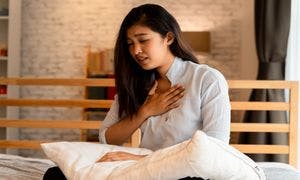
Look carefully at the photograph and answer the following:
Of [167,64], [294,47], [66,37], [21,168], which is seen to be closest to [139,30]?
[167,64]

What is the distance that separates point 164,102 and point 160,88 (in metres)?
0.14

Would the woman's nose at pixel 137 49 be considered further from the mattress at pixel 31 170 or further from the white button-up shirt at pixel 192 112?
the mattress at pixel 31 170

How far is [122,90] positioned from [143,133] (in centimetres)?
18

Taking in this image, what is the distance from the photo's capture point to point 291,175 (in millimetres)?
1719

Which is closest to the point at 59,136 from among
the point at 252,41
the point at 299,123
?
the point at 252,41

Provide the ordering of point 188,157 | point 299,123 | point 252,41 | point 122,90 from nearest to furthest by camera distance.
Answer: point 188,157 → point 122,90 → point 299,123 → point 252,41

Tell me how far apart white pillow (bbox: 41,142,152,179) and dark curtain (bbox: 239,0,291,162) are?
1.86 metres

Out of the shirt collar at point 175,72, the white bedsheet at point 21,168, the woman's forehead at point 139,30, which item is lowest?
the white bedsheet at point 21,168

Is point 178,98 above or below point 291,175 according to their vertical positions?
above

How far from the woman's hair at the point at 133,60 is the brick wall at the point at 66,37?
2.94m

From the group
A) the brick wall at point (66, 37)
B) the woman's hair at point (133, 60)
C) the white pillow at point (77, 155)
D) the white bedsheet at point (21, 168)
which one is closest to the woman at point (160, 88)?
the woman's hair at point (133, 60)

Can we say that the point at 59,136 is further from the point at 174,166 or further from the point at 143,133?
the point at 174,166

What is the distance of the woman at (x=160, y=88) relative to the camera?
1.43m

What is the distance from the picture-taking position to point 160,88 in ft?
5.34
